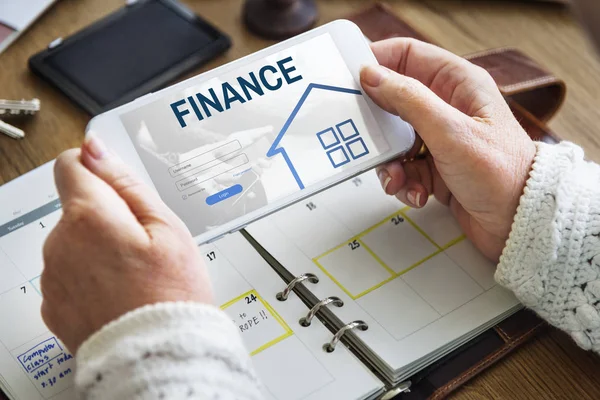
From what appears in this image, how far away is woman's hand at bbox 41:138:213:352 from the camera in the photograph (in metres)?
0.46

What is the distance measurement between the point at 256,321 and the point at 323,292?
2.6 inches

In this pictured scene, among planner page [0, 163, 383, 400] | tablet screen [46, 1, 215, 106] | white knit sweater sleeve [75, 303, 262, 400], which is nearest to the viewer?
white knit sweater sleeve [75, 303, 262, 400]

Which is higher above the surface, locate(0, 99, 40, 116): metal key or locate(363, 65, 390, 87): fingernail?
locate(0, 99, 40, 116): metal key

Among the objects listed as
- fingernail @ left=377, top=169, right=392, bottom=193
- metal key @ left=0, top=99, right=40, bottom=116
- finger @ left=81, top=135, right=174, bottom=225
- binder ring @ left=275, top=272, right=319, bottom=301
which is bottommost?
binder ring @ left=275, top=272, right=319, bottom=301

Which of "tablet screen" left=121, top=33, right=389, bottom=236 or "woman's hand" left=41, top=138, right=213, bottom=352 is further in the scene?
"tablet screen" left=121, top=33, right=389, bottom=236

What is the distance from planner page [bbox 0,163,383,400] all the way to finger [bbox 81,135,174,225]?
0.38 feet

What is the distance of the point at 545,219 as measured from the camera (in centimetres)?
56

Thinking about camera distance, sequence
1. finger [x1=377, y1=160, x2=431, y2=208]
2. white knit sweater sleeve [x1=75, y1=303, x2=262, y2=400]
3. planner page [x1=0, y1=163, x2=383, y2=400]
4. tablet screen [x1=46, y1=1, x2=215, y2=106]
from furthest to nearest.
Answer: tablet screen [x1=46, y1=1, x2=215, y2=106]
finger [x1=377, y1=160, x2=431, y2=208]
planner page [x1=0, y1=163, x2=383, y2=400]
white knit sweater sleeve [x1=75, y1=303, x2=262, y2=400]

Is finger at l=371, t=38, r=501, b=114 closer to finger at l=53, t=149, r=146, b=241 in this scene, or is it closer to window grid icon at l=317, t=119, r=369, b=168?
window grid icon at l=317, t=119, r=369, b=168

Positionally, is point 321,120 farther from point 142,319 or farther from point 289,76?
point 142,319

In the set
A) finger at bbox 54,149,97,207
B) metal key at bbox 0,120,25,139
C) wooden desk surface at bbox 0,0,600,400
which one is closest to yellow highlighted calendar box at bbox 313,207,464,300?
wooden desk surface at bbox 0,0,600,400

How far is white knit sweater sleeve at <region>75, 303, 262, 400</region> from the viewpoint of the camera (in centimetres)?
42

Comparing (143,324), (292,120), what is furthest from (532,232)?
(143,324)

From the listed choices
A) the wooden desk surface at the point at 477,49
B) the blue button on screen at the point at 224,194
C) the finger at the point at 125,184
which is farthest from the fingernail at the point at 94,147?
the wooden desk surface at the point at 477,49
